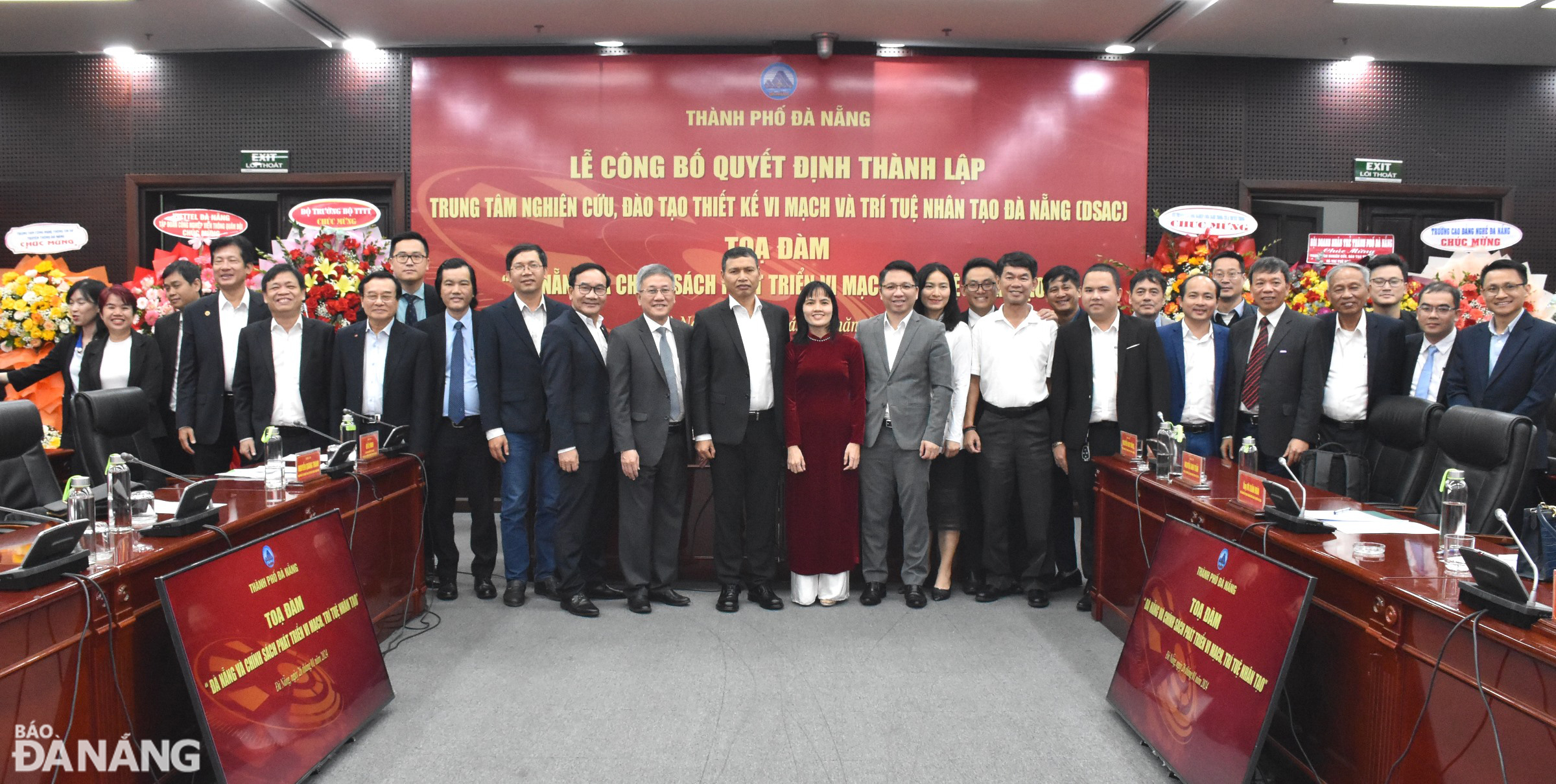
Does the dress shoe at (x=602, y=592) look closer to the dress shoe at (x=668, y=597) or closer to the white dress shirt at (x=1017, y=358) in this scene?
the dress shoe at (x=668, y=597)

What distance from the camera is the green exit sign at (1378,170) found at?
5844 millimetres

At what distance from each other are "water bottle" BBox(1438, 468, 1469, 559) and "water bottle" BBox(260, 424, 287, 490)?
317 cm

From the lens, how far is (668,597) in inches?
143

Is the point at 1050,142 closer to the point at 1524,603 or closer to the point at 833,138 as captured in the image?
the point at 833,138

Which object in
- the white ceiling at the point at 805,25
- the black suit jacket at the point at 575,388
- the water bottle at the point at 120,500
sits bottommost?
the water bottle at the point at 120,500

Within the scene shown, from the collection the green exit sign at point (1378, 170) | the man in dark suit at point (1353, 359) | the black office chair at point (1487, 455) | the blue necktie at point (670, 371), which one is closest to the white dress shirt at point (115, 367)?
the blue necktie at point (670, 371)

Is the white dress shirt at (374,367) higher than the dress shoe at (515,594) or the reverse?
higher

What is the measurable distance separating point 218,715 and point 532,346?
1997mm

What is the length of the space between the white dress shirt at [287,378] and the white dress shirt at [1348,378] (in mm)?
4365

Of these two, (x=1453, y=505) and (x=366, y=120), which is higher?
(x=366, y=120)

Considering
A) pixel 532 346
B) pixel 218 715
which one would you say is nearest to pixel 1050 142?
pixel 532 346

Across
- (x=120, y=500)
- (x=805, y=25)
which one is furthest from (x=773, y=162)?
(x=120, y=500)

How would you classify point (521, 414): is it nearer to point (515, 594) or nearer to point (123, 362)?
point (515, 594)

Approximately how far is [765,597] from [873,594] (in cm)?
48
